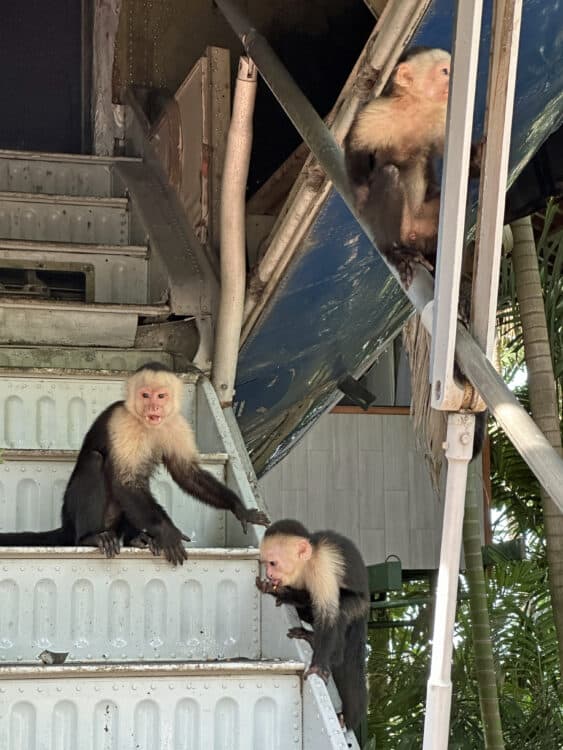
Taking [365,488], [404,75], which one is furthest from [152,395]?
[365,488]

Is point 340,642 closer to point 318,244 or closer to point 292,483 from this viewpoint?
point 318,244

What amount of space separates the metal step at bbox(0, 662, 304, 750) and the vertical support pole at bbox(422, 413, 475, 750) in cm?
63

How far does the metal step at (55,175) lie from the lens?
562cm

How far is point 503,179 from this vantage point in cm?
255

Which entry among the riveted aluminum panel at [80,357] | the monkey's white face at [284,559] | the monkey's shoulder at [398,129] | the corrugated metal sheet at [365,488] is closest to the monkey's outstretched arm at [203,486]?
the monkey's white face at [284,559]


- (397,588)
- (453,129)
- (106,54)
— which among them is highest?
(106,54)

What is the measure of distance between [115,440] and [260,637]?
0.71 meters

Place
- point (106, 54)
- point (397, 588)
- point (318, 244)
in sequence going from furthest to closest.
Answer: point (397, 588) < point (106, 54) < point (318, 244)

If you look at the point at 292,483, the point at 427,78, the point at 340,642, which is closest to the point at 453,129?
the point at 427,78

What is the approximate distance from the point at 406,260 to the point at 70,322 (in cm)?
178

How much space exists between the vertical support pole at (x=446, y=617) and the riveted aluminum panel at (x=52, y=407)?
2046 millimetres

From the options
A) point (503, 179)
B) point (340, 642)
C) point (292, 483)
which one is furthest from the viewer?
point (292, 483)

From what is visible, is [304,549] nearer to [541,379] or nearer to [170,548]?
[170,548]

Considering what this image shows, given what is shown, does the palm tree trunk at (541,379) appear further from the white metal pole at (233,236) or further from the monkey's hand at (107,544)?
the monkey's hand at (107,544)
